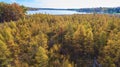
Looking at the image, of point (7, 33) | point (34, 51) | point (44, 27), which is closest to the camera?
point (34, 51)

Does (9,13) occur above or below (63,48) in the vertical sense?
above

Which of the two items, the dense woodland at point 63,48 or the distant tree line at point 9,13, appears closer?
the dense woodland at point 63,48

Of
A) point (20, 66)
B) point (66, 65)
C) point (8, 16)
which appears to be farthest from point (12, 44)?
point (8, 16)

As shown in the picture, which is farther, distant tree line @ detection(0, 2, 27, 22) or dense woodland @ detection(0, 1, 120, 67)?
distant tree line @ detection(0, 2, 27, 22)

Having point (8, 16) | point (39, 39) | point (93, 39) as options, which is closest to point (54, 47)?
point (39, 39)

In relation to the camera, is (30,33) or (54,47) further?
(30,33)

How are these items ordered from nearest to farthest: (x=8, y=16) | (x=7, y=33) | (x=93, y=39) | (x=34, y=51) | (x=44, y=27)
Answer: (x=34, y=51) < (x=93, y=39) < (x=7, y=33) < (x=44, y=27) < (x=8, y=16)

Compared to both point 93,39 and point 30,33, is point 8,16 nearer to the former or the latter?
point 30,33

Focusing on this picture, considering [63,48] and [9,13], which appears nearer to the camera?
[63,48]

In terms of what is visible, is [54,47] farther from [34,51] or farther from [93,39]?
[93,39]
